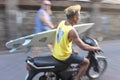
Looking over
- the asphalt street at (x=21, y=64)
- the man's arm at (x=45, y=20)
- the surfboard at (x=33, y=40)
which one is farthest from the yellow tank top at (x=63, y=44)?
the man's arm at (x=45, y=20)

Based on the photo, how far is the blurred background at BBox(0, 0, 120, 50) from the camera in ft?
33.4

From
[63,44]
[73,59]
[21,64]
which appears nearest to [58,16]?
[21,64]

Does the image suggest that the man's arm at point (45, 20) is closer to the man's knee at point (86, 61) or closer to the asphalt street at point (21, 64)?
the asphalt street at point (21, 64)

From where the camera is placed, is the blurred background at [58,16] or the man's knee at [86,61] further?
the blurred background at [58,16]

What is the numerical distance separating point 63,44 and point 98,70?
139 centimetres

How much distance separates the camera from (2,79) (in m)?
7.11

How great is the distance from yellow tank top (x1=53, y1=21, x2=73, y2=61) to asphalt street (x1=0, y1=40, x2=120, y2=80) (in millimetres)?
1605

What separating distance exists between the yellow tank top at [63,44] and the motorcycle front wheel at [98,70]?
99cm

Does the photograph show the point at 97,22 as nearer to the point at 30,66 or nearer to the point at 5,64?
the point at 5,64

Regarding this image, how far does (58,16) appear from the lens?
36.7 feet

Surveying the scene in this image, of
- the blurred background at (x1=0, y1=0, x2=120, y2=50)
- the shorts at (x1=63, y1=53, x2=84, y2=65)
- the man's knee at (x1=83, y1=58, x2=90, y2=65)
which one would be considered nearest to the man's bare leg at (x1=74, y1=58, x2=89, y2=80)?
the man's knee at (x1=83, y1=58, x2=90, y2=65)

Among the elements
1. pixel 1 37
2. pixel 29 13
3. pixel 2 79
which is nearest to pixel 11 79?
pixel 2 79

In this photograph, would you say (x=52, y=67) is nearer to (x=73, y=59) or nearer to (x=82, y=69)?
(x=73, y=59)

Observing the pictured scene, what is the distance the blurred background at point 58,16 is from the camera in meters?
10.2
